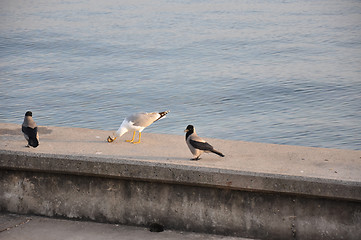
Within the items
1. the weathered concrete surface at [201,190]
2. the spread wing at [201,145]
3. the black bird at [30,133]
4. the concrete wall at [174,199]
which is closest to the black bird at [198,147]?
the spread wing at [201,145]

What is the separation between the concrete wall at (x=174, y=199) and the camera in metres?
5.39

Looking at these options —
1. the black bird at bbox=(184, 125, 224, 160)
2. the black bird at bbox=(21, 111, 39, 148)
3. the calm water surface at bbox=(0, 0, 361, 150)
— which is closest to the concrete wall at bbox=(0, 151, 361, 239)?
the black bird at bbox=(21, 111, 39, 148)

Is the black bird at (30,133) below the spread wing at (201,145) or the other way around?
the other way around

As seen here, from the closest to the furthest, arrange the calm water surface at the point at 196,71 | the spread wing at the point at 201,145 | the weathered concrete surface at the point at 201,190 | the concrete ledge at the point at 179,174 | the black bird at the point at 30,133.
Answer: the concrete ledge at the point at 179,174 < the weathered concrete surface at the point at 201,190 < the spread wing at the point at 201,145 < the black bird at the point at 30,133 < the calm water surface at the point at 196,71

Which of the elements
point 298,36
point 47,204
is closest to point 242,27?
point 298,36

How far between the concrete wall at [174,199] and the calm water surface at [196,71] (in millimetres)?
8965

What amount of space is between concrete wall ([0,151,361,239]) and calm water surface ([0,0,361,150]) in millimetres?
8965

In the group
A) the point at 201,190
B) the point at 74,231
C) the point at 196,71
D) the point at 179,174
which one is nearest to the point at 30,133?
the point at 74,231

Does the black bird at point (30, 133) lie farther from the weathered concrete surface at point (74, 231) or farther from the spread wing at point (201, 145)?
the spread wing at point (201, 145)

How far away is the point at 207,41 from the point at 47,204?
24595 millimetres

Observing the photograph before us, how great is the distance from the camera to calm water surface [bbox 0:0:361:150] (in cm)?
1642

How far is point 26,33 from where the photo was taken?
32.4m

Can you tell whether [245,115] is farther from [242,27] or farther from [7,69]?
[242,27]

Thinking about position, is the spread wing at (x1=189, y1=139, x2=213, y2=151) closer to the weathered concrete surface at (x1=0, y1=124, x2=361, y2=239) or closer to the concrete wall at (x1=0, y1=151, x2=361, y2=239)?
the weathered concrete surface at (x1=0, y1=124, x2=361, y2=239)
